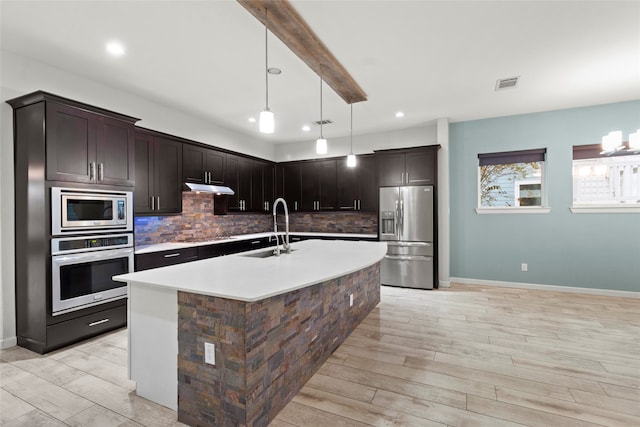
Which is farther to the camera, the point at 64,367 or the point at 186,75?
the point at 186,75

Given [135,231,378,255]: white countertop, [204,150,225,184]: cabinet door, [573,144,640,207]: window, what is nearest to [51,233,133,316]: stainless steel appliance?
[135,231,378,255]: white countertop

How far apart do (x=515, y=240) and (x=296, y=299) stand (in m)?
4.42

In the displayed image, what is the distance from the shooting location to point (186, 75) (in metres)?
3.40

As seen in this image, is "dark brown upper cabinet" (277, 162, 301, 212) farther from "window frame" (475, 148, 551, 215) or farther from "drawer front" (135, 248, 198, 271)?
"window frame" (475, 148, 551, 215)

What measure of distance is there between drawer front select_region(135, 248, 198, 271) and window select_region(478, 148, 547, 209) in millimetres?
4691

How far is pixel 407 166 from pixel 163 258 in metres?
4.02

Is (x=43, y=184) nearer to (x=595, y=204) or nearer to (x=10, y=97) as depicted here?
(x=10, y=97)

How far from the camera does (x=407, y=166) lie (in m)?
5.31

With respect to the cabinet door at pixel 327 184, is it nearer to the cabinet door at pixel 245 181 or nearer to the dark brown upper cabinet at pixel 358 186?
the dark brown upper cabinet at pixel 358 186

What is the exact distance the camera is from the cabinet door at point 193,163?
4.48 meters

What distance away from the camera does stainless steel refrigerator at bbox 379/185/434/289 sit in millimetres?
5047

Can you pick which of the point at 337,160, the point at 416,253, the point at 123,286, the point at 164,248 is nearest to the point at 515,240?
the point at 416,253

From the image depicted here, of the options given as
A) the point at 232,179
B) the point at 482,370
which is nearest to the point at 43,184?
the point at 232,179

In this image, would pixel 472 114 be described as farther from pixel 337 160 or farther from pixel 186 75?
pixel 186 75
